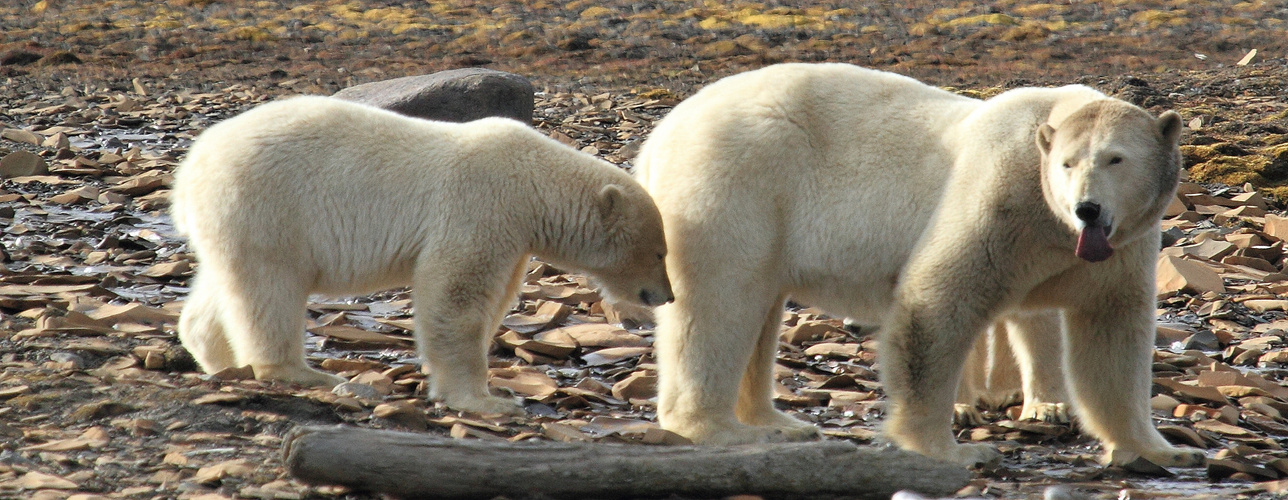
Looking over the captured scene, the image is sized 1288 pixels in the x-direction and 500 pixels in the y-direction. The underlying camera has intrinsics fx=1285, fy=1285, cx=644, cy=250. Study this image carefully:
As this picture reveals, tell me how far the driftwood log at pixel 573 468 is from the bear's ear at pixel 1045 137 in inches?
50.7

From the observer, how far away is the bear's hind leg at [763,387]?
581 cm

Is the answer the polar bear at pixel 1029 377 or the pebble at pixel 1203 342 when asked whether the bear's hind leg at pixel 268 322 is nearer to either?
the polar bear at pixel 1029 377

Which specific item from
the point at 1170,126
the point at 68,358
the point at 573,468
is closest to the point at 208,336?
the point at 68,358

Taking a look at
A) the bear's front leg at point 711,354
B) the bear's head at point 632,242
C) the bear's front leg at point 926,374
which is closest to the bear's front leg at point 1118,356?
the bear's front leg at point 926,374

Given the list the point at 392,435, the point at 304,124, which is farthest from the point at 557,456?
the point at 304,124

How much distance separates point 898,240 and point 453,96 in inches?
356

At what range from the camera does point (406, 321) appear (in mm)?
7746

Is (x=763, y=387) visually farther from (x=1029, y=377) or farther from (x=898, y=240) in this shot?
(x=1029, y=377)

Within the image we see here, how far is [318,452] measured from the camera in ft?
13.1

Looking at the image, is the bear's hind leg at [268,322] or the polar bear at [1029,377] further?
the polar bear at [1029,377]

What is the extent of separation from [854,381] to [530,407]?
6.01 feet

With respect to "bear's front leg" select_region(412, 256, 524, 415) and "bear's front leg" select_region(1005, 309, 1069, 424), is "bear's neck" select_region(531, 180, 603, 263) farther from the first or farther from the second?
"bear's front leg" select_region(1005, 309, 1069, 424)

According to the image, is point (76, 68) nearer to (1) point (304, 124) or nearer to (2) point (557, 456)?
(1) point (304, 124)

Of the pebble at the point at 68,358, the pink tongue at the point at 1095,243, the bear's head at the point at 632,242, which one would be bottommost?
the pebble at the point at 68,358
